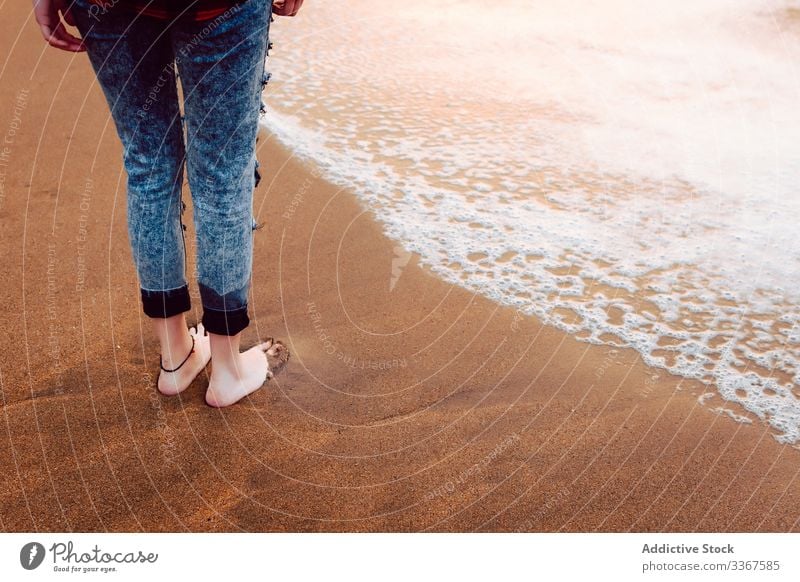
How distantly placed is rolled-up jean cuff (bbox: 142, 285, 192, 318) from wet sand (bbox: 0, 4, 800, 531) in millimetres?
234

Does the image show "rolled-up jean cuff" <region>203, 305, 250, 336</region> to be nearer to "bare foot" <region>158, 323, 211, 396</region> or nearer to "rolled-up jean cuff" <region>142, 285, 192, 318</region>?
"rolled-up jean cuff" <region>142, 285, 192, 318</region>

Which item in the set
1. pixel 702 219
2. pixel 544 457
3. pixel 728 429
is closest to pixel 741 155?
pixel 702 219

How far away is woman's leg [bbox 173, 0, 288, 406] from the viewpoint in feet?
4.42

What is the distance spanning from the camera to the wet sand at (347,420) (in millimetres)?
1570

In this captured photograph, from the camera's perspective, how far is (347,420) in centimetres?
180

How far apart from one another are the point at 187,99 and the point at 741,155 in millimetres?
2366

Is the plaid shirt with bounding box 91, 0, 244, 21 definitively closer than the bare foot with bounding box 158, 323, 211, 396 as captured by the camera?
Yes

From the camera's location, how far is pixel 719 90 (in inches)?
144

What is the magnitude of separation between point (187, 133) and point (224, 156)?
8 centimetres

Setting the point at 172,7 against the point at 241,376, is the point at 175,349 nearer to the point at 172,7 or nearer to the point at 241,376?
the point at 241,376

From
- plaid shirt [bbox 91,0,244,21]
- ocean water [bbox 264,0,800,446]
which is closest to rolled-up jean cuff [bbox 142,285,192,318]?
plaid shirt [bbox 91,0,244,21]

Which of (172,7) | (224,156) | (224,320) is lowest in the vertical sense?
(224,320)

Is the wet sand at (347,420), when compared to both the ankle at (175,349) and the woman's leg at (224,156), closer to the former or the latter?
the ankle at (175,349)

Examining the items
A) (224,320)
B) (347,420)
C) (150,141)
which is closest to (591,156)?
(347,420)
